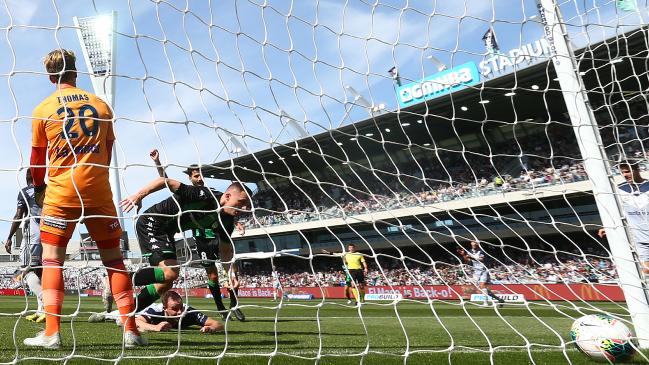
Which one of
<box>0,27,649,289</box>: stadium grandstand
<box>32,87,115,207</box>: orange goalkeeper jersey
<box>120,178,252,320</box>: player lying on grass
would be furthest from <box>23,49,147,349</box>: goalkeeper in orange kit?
<box>0,27,649,289</box>: stadium grandstand

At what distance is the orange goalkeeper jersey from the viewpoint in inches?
110

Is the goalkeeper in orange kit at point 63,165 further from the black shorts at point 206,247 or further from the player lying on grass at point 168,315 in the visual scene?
the black shorts at point 206,247

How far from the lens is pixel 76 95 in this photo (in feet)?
9.46

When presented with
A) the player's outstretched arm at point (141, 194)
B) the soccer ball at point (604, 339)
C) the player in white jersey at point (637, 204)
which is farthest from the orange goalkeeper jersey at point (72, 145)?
the player in white jersey at point (637, 204)

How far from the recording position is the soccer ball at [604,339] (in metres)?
2.96

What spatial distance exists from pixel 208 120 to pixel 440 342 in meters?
2.46

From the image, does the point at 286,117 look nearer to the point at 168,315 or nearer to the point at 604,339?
the point at 168,315

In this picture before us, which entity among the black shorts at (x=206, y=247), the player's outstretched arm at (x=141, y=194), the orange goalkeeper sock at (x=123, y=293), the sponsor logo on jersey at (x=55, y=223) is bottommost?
the orange goalkeeper sock at (x=123, y=293)

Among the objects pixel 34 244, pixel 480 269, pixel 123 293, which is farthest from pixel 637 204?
pixel 34 244

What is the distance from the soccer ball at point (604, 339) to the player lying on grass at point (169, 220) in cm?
218

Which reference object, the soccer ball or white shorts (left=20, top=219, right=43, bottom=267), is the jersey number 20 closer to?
white shorts (left=20, top=219, right=43, bottom=267)

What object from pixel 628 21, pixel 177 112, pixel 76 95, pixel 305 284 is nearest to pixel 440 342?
pixel 177 112

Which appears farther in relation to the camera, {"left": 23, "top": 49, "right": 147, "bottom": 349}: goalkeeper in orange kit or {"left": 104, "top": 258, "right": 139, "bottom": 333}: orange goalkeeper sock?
{"left": 104, "top": 258, "right": 139, "bottom": 333}: orange goalkeeper sock

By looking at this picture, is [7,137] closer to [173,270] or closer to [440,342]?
[173,270]
